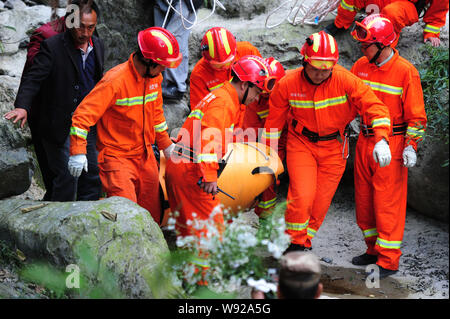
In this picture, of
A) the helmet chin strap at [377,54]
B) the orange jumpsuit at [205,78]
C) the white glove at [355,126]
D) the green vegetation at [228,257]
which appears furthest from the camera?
the white glove at [355,126]

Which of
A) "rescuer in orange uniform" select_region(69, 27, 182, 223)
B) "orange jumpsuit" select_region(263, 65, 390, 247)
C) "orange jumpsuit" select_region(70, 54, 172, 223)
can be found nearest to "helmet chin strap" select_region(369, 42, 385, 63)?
"orange jumpsuit" select_region(263, 65, 390, 247)

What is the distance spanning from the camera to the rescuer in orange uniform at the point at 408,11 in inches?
196

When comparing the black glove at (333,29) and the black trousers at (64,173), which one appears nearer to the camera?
the black trousers at (64,173)

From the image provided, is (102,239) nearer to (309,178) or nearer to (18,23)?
(309,178)

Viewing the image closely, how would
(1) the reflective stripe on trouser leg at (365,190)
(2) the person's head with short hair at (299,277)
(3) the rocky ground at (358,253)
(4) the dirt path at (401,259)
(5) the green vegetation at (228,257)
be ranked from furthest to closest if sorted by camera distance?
(1) the reflective stripe on trouser leg at (365,190) → (4) the dirt path at (401,259) → (3) the rocky ground at (358,253) → (5) the green vegetation at (228,257) → (2) the person's head with short hair at (299,277)

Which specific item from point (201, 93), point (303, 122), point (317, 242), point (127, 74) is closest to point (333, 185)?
point (303, 122)

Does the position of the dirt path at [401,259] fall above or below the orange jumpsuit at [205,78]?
below

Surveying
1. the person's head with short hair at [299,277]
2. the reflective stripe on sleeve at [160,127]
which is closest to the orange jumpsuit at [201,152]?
the reflective stripe on sleeve at [160,127]

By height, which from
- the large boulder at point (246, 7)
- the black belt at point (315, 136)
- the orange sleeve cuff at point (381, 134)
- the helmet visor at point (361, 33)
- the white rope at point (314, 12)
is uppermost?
the helmet visor at point (361, 33)

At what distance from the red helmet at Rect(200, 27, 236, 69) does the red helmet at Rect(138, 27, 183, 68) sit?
0.88m

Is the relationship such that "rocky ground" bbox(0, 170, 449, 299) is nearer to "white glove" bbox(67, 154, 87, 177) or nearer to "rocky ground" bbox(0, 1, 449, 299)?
"rocky ground" bbox(0, 1, 449, 299)

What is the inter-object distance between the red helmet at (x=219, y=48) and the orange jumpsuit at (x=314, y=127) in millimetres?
568

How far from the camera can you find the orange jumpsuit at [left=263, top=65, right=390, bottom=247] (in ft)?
13.9

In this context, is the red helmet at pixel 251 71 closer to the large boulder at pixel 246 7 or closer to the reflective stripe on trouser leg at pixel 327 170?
the reflective stripe on trouser leg at pixel 327 170
